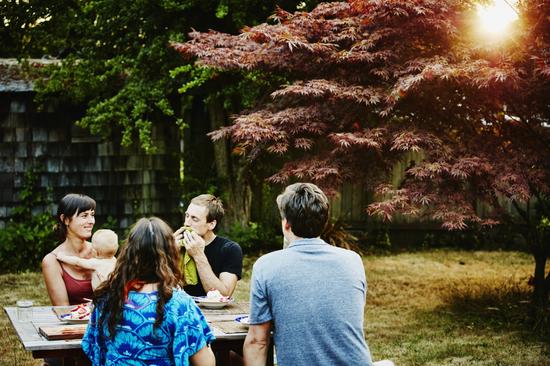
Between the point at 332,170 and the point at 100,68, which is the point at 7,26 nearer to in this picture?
the point at 100,68

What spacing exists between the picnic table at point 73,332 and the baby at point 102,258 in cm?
31

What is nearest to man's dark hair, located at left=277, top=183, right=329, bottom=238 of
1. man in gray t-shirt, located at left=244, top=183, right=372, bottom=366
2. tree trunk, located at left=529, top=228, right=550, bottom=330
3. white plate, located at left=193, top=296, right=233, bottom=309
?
man in gray t-shirt, located at left=244, top=183, right=372, bottom=366

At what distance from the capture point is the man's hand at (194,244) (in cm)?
468

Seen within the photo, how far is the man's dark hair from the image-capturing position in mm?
3492

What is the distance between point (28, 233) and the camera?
32.4 ft

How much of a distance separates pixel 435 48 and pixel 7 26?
600 cm

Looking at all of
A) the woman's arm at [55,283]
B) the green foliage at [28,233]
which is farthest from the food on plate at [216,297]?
the green foliage at [28,233]

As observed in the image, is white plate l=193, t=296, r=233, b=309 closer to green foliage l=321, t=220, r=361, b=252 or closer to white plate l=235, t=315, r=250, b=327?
white plate l=235, t=315, r=250, b=327

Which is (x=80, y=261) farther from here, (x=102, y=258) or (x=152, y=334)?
(x=152, y=334)

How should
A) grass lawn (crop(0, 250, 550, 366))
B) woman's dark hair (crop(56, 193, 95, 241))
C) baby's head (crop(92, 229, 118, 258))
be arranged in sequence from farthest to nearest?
1. grass lawn (crop(0, 250, 550, 366))
2. woman's dark hair (crop(56, 193, 95, 241))
3. baby's head (crop(92, 229, 118, 258))

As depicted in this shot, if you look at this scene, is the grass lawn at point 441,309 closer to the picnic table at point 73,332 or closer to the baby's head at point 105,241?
the baby's head at point 105,241

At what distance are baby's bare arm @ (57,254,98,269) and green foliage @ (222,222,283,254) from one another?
21.0 ft

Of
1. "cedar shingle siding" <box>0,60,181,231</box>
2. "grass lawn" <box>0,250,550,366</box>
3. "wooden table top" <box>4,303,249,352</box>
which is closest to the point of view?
"wooden table top" <box>4,303,249,352</box>

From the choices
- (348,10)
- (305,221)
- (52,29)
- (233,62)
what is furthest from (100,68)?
(305,221)
